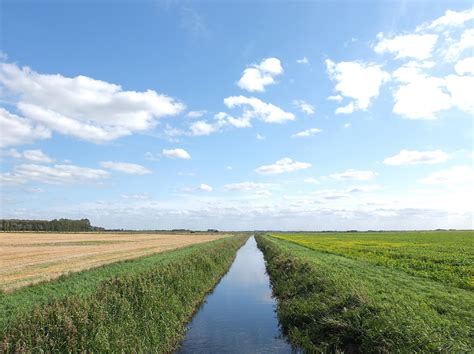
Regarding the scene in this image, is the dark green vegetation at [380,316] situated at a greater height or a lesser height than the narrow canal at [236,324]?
greater

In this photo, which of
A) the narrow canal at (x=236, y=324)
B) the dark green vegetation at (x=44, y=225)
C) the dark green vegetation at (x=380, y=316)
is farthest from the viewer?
the dark green vegetation at (x=44, y=225)

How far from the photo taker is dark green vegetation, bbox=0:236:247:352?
33.6ft

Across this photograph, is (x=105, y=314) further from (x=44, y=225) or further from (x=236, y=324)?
(x=44, y=225)

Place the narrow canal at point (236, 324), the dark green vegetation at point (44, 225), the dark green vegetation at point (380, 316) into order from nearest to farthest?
1. the dark green vegetation at point (380, 316)
2. the narrow canal at point (236, 324)
3. the dark green vegetation at point (44, 225)

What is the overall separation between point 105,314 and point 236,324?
7939 mm

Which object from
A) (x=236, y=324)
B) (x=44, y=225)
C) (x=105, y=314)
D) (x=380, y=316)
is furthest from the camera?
(x=44, y=225)

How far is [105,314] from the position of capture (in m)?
12.0

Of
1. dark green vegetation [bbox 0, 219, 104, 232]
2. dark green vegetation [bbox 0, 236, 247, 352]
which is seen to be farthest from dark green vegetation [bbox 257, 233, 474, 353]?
dark green vegetation [bbox 0, 219, 104, 232]

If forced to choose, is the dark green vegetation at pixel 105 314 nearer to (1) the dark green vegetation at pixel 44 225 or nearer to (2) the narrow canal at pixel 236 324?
(2) the narrow canal at pixel 236 324

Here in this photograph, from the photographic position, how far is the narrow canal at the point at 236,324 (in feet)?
47.6

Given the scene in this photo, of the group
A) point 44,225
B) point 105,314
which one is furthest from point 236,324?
point 44,225

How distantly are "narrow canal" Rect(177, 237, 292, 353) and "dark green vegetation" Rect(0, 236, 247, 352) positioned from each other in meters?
0.84

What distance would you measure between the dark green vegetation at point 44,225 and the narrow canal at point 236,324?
6454 inches

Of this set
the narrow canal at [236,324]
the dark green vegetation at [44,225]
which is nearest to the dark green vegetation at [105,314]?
the narrow canal at [236,324]
